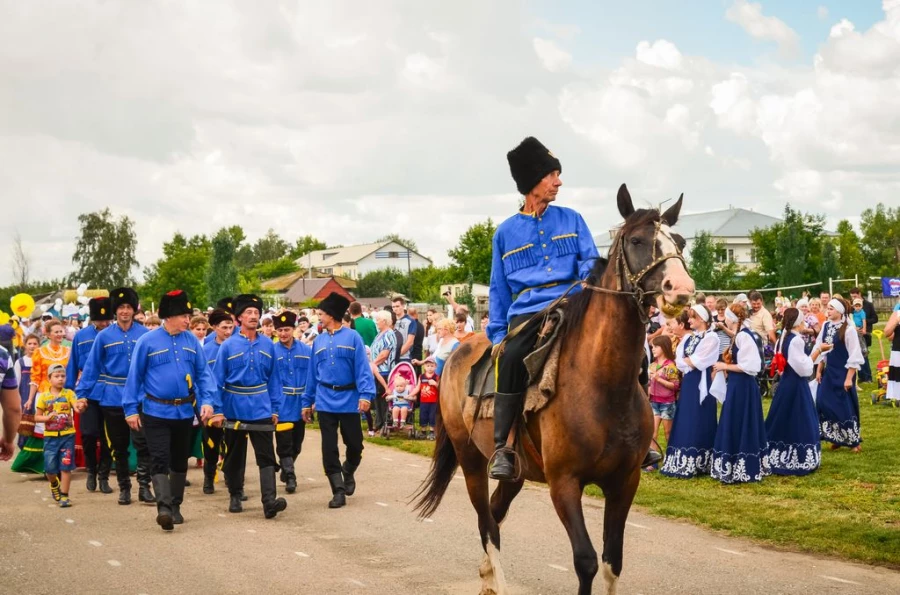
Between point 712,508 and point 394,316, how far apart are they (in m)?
10.7

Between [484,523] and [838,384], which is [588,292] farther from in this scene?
[838,384]

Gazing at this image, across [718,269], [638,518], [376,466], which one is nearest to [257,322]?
[376,466]

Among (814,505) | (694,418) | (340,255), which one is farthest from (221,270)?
(814,505)

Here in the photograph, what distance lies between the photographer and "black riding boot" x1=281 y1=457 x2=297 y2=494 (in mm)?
11781

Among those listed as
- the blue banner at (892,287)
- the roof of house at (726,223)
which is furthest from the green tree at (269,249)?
the blue banner at (892,287)

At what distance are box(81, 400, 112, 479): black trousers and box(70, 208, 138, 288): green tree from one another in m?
81.7

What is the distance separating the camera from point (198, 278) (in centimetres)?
10900

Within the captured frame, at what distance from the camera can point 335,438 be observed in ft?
36.1

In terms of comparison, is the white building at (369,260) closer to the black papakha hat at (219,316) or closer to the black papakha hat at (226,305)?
the black papakha hat at (226,305)

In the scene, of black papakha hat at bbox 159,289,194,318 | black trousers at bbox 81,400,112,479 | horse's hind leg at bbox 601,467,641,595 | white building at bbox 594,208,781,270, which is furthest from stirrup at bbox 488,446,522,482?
white building at bbox 594,208,781,270

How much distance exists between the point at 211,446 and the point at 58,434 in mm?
1732

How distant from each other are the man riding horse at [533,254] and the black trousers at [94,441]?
22.2 feet

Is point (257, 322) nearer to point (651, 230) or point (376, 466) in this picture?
point (376, 466)

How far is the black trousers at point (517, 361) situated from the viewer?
6.38 metres
